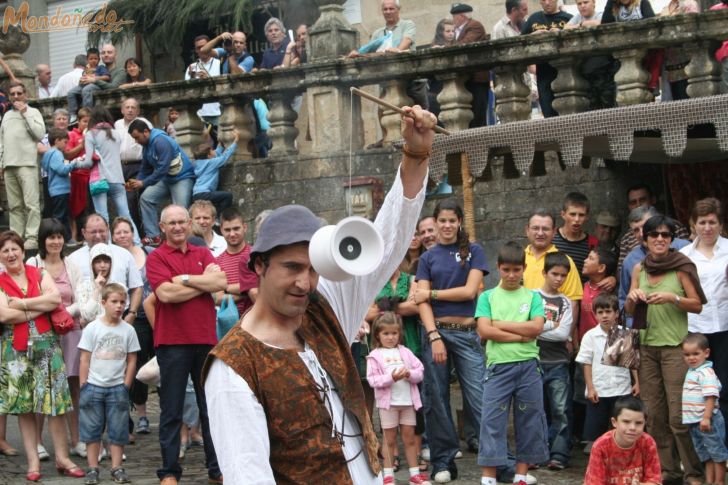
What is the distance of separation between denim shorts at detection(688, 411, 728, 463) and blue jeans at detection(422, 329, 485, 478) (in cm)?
154

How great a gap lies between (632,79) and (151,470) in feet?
16.4

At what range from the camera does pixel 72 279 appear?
9.86 m

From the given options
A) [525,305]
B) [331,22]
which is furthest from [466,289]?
[331,22]

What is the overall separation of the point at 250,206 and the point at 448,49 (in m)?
2.66

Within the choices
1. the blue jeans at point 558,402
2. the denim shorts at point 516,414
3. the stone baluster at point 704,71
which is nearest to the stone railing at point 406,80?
the stone baluster at point 704,71

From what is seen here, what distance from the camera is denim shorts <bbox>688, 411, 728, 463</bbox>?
8.20 m

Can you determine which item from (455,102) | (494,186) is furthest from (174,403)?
(455,102)

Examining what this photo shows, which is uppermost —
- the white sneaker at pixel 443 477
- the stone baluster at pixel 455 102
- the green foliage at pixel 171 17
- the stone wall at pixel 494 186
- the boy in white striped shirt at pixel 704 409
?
the green foliage at pixel 171 17

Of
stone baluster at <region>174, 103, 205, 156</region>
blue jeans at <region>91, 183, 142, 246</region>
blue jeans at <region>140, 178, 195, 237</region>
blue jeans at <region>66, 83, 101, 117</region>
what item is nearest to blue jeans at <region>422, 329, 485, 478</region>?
blue jeans at <region>140, 178, 195, 237</region>

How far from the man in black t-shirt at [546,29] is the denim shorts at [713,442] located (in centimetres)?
383

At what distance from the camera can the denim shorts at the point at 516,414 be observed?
8.37m

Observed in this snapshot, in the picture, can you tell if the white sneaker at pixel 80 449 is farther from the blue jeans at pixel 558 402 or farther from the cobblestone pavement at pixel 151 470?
the blue jeans at pixel 558 402

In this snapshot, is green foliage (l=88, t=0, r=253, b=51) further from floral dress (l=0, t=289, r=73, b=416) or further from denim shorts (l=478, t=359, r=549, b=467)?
denim shorts (l=478, t=359, r=549, b=467)

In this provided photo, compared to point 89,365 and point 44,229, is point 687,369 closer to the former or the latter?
point 89,365
